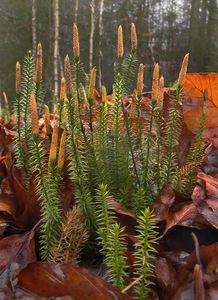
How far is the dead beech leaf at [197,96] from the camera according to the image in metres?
1.19

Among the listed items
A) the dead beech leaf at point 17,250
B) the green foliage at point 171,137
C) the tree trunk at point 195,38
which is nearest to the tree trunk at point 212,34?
the tree trunk at point 195,38

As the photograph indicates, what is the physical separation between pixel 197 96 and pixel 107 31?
43.5 feet

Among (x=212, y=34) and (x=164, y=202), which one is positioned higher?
(x=212, y=34)

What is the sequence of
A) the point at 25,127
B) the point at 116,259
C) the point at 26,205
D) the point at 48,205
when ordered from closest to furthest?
1. the point at 116,259
2. the point at 48,205
3. the point at 26,205
4. the point at 25,127

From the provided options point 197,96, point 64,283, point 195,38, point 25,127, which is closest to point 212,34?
Answer: point 195,38

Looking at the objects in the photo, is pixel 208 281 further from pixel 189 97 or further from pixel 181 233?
pixel 189 97

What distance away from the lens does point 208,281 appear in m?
0.71

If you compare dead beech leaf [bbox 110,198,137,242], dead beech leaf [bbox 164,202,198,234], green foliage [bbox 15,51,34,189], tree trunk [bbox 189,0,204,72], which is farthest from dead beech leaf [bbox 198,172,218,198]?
tree trunk [bbox 189,0,204,72]

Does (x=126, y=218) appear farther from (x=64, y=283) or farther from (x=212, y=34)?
(x=212, y=34)

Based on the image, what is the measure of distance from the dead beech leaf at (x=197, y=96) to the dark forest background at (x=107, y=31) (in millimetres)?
10875

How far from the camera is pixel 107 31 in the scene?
13.9 m

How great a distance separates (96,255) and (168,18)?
49.5ft

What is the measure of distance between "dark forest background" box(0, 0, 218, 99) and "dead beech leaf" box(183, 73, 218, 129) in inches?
428

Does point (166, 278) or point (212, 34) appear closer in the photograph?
point (166, 278)
